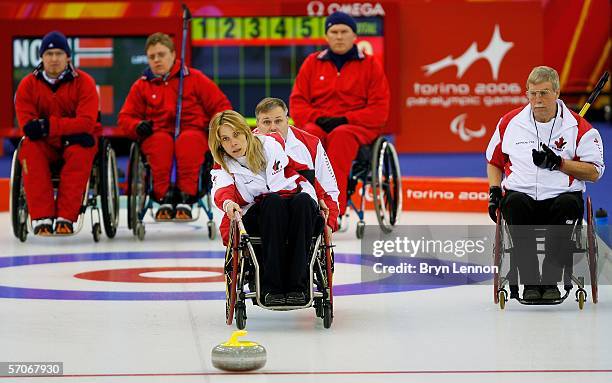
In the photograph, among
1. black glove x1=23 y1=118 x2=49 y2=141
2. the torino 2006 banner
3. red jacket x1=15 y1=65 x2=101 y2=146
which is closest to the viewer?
black glove x1=23 y1=118 x2=49 y2=141

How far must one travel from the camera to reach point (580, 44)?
17109 millimetres

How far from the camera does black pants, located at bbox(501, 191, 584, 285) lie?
252 inches

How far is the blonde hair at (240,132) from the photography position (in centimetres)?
596

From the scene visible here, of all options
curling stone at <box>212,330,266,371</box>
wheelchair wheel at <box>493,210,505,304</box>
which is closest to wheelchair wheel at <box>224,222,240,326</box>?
curling stone at <box>212,330,266,371</box>

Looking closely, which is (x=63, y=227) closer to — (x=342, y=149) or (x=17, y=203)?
(x=17, y=203)

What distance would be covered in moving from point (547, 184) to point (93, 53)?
7.92 metres

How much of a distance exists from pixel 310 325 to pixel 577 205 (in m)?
1.31

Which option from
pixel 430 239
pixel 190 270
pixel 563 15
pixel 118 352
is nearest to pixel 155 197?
pixel 190 270

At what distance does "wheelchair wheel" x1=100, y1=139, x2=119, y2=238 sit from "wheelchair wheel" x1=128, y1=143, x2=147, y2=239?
110 millimetres

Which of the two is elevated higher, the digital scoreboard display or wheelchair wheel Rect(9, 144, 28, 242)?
the digital scoreboard display

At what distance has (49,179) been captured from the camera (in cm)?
899

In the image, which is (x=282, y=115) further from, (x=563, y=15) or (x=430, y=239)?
(x=563, y=15)

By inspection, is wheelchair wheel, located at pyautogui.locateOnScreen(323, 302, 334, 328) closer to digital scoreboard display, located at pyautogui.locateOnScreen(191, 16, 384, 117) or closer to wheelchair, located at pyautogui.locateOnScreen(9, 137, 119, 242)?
wheelchair, located at pyautogui.locateOnScreen(9, 137, 119, 242)

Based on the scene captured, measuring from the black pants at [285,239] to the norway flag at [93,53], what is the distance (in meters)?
7.97
